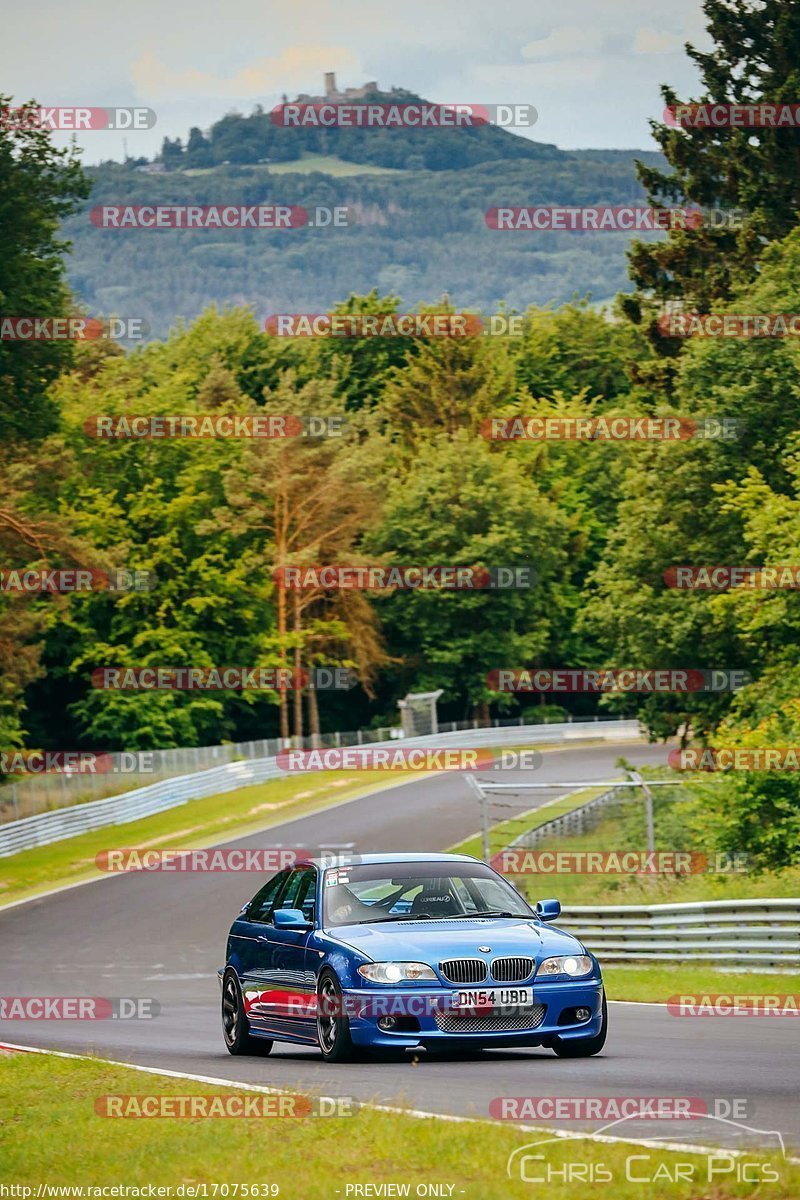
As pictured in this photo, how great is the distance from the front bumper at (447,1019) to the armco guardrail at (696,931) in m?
8.68

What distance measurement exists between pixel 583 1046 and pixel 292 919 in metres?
2.24

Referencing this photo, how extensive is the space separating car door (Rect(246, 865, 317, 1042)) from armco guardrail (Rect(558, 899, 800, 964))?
7.89 m

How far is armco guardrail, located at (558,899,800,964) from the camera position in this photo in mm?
21000

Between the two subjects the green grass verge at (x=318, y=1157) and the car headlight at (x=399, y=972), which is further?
the car headlight at (x=399, y=972)

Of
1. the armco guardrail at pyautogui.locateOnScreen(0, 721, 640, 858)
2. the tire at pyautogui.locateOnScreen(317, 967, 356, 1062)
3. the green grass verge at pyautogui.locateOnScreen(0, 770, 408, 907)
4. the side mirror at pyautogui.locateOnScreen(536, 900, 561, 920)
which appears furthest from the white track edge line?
the armco guardrail at pyautogui.locateOnScreen(0, 721, 640, 858)

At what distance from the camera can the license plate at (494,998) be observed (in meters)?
12.3

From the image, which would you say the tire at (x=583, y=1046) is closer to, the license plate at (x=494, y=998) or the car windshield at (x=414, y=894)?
the license plate at (x=494, y=998)

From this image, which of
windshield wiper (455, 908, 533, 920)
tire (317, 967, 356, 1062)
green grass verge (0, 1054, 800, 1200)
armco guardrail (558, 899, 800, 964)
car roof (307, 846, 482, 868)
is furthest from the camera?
armco guardrail (558, 899, 800, 964)

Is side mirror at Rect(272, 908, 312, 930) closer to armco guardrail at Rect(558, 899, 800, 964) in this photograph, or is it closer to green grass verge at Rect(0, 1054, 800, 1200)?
green grass verge at Rect(0, 1054, 800, 1200)

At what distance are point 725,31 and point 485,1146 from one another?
49.0 meters

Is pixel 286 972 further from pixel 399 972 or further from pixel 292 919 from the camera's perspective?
pixel 399 972

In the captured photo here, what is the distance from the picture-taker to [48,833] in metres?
50.7

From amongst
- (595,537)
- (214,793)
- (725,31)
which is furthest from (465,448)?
(725,31)

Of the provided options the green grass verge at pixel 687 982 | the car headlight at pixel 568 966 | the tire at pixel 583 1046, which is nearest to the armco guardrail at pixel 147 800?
the green grass verge at pixel 687 982
